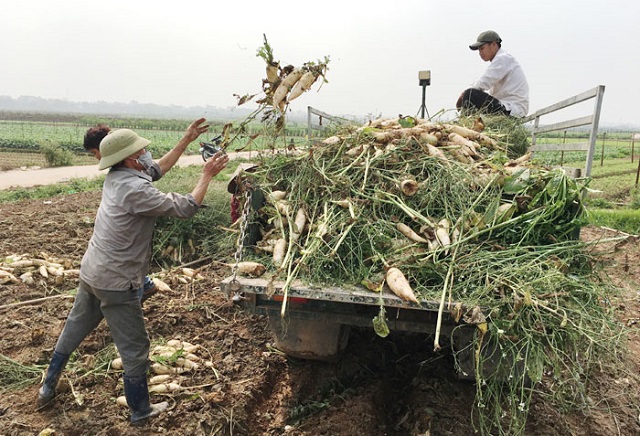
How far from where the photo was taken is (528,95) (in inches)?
221

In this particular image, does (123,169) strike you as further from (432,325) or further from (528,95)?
(528,95)

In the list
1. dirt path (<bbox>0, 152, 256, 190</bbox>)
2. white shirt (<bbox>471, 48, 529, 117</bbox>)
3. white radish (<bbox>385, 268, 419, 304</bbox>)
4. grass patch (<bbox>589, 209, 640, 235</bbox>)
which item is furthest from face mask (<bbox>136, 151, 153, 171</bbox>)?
dirt path (<bbox>0, 152, 256, 190</bbox>)

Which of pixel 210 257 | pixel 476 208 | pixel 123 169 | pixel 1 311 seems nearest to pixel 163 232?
pixel 210 257

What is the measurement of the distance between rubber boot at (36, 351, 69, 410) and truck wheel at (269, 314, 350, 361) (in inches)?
59.7

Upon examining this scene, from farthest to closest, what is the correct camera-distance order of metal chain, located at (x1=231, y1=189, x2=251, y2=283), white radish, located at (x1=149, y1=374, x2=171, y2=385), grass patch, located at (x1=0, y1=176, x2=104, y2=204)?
grass patch, located at (x1=0, y1=176, x2=104, y2=204) → white radish, located at (x1=149, y1=374, x2=171, y2=385) → metal chain, located at (x1=231, y1=189, x2=251, y2=283)

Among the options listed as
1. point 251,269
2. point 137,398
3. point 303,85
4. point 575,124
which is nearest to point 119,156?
point 251,269

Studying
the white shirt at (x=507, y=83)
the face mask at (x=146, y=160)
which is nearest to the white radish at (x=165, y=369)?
the face mask at (x=146, y=160)

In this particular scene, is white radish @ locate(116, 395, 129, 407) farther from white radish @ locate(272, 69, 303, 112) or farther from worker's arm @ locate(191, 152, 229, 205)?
white radish @ locate(272, 69, 303, 112)

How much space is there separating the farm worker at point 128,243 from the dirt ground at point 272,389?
42 cm

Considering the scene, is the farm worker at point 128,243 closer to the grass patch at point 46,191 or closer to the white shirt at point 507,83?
the white shirt at point 507,83

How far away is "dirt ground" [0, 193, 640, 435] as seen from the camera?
2898 mm

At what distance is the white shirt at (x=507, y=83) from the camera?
5398 mm

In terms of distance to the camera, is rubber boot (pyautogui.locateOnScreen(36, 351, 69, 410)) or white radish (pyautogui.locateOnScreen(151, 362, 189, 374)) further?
white radish (pyautogui.locateOnScreen(151, 362, 189, 374))

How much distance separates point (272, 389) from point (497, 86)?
14.6 ft
